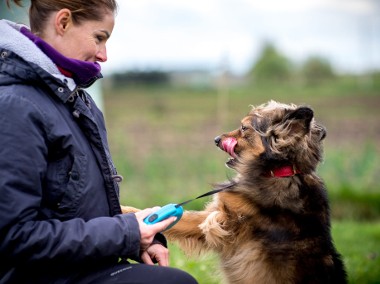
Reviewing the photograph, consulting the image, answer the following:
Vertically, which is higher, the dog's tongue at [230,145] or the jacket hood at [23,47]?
the jacket hood at [23,47]

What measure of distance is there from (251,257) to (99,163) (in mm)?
1726

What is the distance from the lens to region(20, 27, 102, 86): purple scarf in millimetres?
2398

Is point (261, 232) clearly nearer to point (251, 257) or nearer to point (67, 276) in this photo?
point (251, 257)

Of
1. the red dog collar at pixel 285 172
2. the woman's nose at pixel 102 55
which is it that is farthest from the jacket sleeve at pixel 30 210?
the red dog collar at pixel 285 172

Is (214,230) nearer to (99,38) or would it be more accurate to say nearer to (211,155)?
(99,38)

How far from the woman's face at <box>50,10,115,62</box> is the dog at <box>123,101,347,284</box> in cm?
169

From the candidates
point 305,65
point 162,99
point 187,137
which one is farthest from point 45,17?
point 305,65

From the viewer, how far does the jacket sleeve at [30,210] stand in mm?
2096

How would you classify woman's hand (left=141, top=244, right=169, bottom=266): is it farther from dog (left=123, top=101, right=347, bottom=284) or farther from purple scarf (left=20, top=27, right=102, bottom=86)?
dog (left=123, top=101, right=347, bottom=284)

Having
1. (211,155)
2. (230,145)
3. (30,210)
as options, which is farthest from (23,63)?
(211,155)

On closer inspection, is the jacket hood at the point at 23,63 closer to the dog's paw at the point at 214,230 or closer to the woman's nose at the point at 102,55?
the woman's nose at the point at 102,55

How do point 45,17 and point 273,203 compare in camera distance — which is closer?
point 45,17

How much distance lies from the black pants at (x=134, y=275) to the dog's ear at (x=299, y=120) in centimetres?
177

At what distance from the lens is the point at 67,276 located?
2.29m
